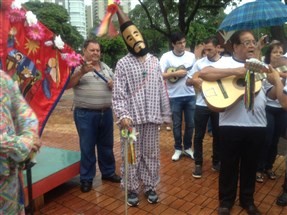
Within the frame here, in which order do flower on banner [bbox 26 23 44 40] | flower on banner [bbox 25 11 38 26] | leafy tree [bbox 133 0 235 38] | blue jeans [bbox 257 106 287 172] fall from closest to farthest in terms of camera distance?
flower on banner [bbox 25 11 38 26] → flower on banner [bbox 26 23 44 40] → blue jeans [bbox 257 106 287 172] → leafy tree [bbox 133 0 235 38]

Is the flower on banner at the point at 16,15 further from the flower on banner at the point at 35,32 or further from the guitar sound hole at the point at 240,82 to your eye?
the guitar sound hole at the point at 240,82

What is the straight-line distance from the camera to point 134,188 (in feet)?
11.1

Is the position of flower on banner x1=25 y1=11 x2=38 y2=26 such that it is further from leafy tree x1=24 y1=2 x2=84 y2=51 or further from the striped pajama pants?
leafy tree x1=24 y1=2 x2=84 y2=51

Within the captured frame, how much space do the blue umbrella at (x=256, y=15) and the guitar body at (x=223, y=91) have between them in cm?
86

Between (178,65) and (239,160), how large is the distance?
2029mm

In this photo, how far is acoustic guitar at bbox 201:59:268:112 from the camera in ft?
9.28

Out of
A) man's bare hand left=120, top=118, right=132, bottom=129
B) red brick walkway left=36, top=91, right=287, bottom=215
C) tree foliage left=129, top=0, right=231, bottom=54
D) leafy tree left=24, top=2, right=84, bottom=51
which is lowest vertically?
red brick walkway left=36, top=91, right=287, bottom=215

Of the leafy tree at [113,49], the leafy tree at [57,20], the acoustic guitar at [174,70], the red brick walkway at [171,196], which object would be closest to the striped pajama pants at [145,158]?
the red brick walkway at [171,196]

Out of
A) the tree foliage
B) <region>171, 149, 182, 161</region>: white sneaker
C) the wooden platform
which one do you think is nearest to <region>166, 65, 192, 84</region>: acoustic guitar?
<region>171, 149, 182, 161</region>: white sneaker

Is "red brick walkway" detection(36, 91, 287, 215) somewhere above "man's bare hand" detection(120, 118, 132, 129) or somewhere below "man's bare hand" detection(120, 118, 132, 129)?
below

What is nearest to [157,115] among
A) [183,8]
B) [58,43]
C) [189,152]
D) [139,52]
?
[139,52]

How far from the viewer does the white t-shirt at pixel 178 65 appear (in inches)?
182

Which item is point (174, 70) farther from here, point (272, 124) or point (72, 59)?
point (72, 59)

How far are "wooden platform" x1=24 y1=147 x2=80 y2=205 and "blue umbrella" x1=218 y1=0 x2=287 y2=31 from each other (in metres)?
2.41
